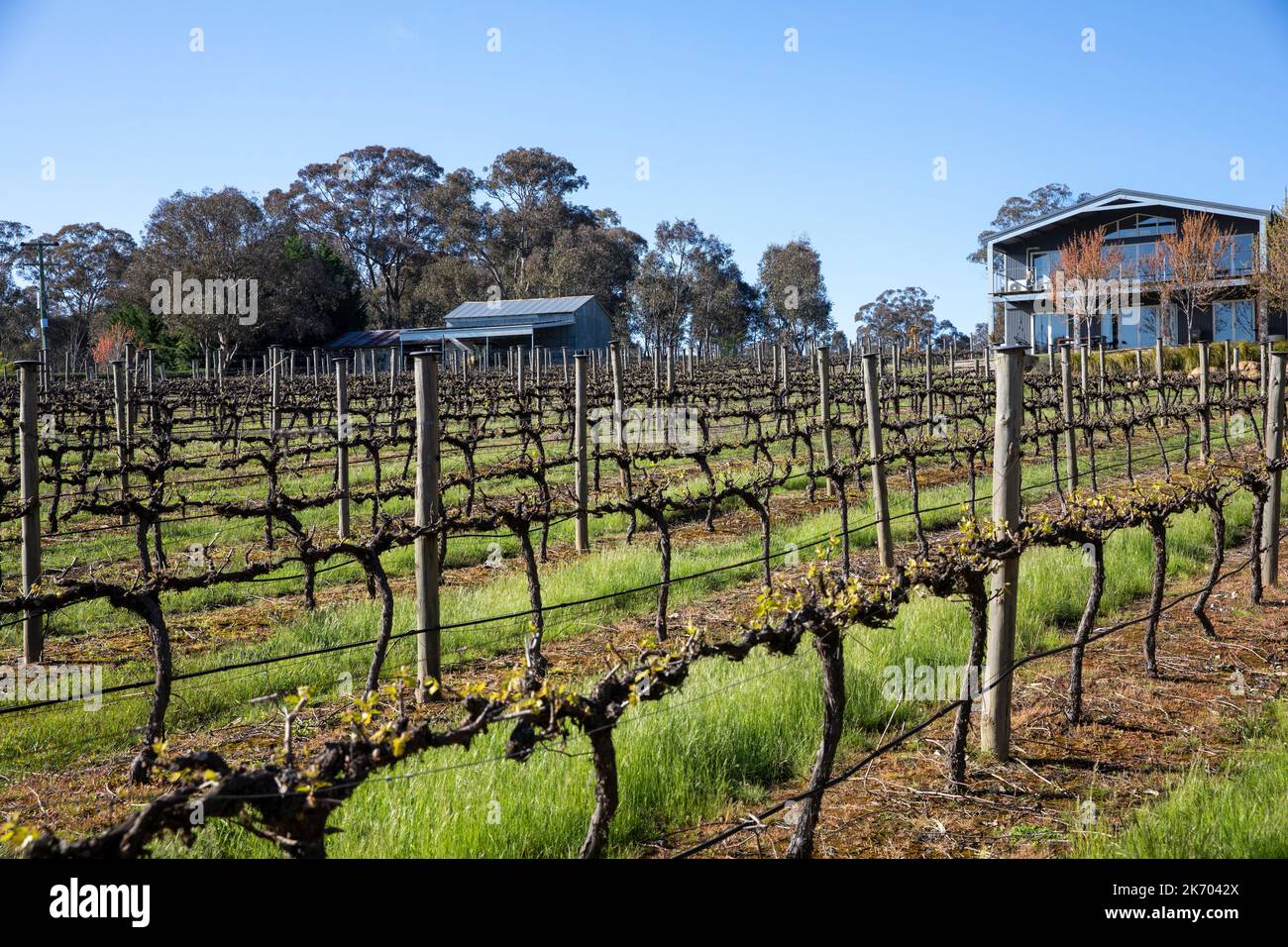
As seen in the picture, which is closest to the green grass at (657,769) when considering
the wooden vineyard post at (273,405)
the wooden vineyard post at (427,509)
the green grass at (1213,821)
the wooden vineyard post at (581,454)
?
the wooden vineyard post at (427,509)

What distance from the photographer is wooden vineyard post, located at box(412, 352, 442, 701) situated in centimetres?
590

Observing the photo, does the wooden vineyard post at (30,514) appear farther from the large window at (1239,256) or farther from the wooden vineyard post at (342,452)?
the large window at (1239,256)

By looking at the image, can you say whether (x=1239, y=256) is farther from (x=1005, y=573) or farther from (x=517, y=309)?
(x=1005, y=573)

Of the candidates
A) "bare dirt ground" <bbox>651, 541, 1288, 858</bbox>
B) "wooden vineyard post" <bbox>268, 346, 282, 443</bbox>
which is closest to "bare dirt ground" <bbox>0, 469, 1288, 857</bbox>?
"bare dirt ground" <bbox>651, 541, 1288, 858</bbox>

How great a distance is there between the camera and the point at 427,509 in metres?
6.07

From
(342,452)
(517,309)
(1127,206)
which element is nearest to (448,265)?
(517,309)

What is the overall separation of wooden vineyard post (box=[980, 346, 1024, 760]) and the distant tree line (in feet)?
180

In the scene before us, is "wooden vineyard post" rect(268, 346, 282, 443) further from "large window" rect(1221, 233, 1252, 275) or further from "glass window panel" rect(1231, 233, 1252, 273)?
"glass window panel" rect(1231, 233, 1252, 273)

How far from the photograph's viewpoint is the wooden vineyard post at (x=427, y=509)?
5902mm

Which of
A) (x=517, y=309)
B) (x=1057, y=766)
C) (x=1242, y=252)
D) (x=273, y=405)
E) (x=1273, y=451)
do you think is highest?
(x=517, y=309)

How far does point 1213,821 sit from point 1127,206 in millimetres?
42843

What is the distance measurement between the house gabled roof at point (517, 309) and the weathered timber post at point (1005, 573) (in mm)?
51707

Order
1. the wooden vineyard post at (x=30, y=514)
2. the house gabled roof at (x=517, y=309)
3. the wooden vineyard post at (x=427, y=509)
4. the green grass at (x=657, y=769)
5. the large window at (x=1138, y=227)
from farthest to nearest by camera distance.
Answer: the house gabled roof at (x=517, y=309) < the large window at (x=1138, y=227) < the wooden vineyard post at (x=30, y=514) < the wooden vineyard post at (x=427, y=509) < the green grass at (x=657, y=769)

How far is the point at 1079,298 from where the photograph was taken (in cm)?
4038
